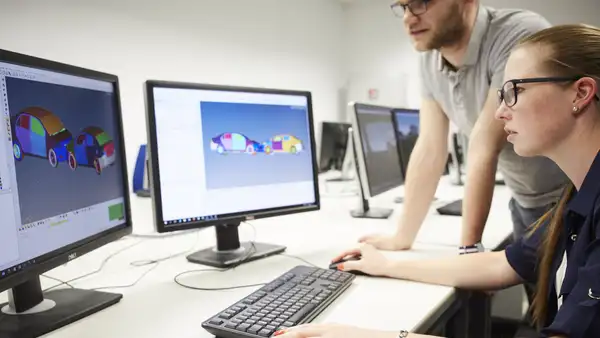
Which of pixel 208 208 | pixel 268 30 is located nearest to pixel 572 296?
pixel 208 208

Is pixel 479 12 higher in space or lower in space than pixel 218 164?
higher

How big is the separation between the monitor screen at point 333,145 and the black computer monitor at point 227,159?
1.53 meters

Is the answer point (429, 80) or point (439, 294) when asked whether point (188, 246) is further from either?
point (429, 80)

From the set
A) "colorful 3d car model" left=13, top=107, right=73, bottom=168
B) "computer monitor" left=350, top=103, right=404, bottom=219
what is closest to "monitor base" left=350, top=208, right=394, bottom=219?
"computer monitor" left=350, top=103, right=404, bottom=219

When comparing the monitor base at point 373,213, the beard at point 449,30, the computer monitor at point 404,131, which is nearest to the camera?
the beard at point 449,30

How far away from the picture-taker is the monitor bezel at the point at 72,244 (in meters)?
0.75

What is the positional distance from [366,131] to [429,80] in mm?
296

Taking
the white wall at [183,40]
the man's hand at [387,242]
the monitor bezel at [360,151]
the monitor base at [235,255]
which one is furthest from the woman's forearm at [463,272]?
the white wall at [183,40]

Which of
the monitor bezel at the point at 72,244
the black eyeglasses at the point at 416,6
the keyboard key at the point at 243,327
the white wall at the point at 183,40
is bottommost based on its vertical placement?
the keyboard key at the point at 243,327

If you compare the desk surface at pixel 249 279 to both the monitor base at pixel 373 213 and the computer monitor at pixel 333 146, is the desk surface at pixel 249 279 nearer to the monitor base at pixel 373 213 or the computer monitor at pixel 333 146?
the monitor base at pixel 373 213

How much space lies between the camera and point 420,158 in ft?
5.17

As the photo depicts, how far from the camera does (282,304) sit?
33.4 inches

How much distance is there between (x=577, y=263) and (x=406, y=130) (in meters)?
1.49

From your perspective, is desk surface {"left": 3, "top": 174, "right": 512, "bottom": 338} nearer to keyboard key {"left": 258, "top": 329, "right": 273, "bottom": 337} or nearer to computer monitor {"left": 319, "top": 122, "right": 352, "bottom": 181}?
keyboard key {"left": 258, "top": 329, "right": 273, "bottom": 337}
